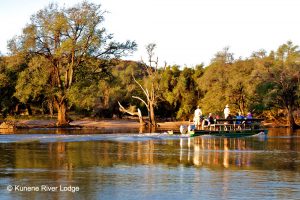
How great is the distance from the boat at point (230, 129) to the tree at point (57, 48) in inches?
819

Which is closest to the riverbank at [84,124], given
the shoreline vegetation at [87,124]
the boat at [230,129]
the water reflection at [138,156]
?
the shoreline vegetation at [87,124]

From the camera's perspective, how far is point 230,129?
4372 centimetres

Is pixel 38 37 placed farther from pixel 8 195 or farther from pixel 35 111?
pixel 8 195

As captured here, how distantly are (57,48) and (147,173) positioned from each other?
4329 cm

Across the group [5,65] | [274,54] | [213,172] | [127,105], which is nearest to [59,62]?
[5,65]

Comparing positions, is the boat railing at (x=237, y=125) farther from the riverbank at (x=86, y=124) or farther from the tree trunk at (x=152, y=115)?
the tree trunk at (x=152, y=115)

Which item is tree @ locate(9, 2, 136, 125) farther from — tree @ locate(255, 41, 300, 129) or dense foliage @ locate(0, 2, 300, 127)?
tree @ locate(255, 41, 300, 129)

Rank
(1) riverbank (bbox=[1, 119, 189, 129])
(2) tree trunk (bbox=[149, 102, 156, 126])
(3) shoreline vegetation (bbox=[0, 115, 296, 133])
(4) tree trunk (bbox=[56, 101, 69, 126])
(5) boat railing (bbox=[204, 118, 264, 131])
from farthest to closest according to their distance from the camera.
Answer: (2) tree trunk (bbox=[149, 102, 156, 126]) < (4) tree trunk (bbox=[56, 101, 69, 126]) < (1) riverbank (bbox=[1, 119, 189, 129]) < (3) shoreline vegetation (bbox=[0, 115, 296, 133]) < (5) boat railing (bbox=[204, 118, 264, 131])

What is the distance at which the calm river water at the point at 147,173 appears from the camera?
1485 centimetres

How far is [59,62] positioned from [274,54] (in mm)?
26991

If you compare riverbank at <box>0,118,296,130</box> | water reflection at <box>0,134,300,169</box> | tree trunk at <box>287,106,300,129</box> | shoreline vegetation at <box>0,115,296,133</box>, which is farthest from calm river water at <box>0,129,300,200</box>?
tree trunk at <box>287,106,300,129</box>

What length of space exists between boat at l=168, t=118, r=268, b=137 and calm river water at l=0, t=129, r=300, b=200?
1217 centimetres

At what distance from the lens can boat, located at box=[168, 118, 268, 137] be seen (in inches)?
1606

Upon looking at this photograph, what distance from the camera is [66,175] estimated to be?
17.8m
